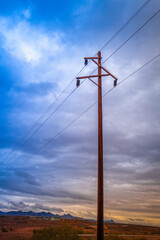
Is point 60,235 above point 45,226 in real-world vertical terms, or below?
above

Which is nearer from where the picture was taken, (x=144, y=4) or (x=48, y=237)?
(x=144, y=4)

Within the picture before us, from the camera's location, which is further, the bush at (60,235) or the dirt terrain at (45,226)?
the dirt terrain at (45,226)

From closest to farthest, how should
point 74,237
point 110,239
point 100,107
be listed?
point 100,107 < point 74,237 < point 110,239

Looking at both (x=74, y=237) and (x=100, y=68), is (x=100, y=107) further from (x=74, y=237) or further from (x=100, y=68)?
(x=74, y=237)

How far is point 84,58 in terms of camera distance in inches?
733

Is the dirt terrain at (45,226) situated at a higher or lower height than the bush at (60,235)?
lower

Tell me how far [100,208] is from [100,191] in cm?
98

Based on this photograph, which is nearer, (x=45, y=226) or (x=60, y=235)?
(x=60, y=235)

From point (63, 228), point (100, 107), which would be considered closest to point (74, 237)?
point (63, 228)

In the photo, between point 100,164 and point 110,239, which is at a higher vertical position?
point 100,164

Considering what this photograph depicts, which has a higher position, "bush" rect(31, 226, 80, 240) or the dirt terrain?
"bush" rect(31, 226, 80, 240)

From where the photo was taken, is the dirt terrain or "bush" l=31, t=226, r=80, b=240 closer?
"bush" l=31, t=226, r=80, b=240

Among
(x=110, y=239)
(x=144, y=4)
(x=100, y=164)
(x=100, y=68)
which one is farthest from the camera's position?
(x=110, y=239)

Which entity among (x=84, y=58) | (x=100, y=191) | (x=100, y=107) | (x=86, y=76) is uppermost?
(x=84, y=58)
